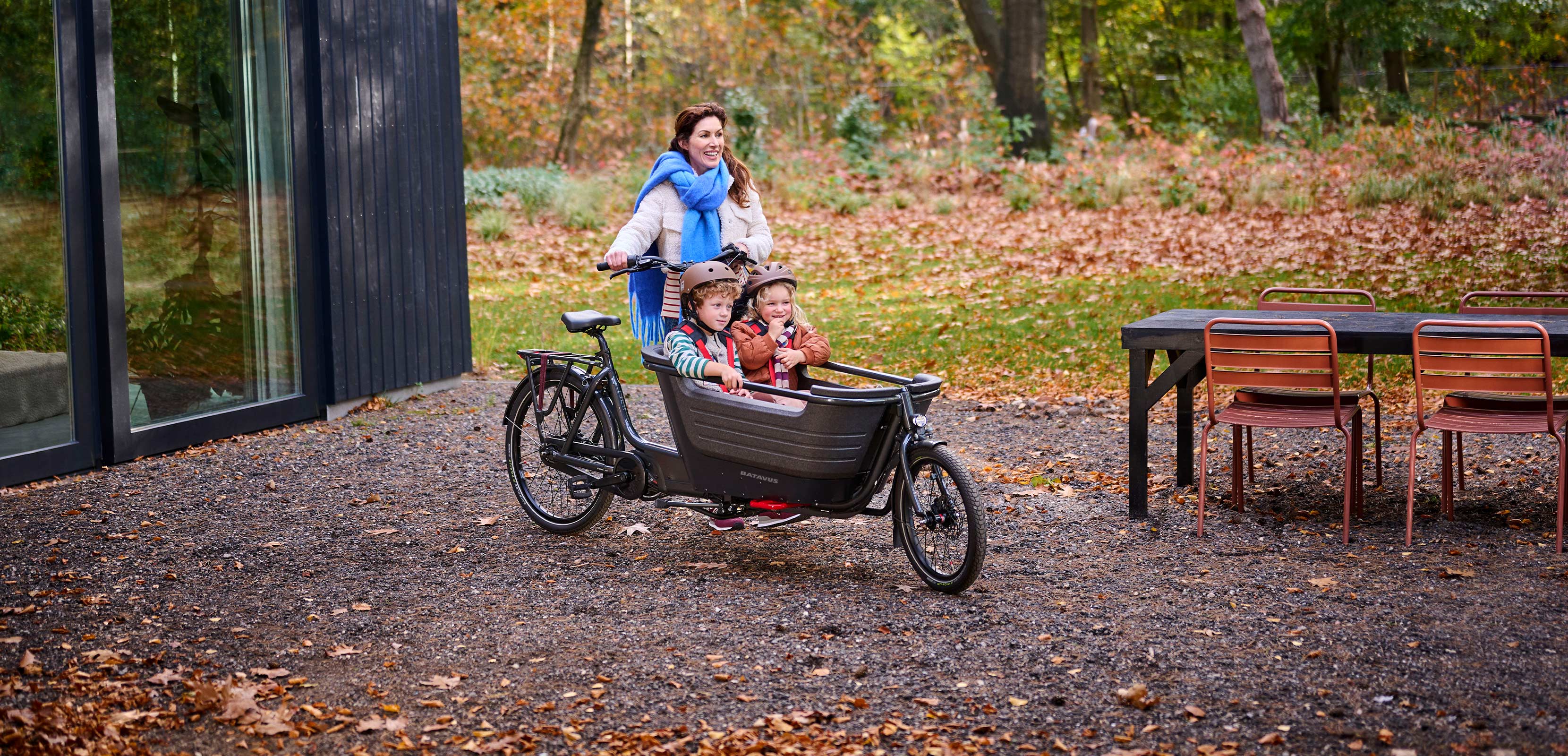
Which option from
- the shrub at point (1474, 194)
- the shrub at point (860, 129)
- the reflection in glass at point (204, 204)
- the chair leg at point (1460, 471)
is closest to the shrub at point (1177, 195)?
the shrub at point (1474, 194)

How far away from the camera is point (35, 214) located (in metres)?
6.91

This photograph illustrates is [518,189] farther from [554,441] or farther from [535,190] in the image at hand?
[554,441]

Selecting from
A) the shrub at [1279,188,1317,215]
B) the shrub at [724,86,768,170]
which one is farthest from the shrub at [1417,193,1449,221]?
the shrub at [724,86,768,170]

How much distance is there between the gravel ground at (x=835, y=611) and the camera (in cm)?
384

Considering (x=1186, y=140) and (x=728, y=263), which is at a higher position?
(x=1186, y=140)

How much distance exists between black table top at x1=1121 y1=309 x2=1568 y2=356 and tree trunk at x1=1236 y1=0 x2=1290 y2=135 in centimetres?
1669

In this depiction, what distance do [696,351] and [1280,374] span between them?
7.94ft

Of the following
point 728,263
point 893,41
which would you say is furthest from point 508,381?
point 893,41

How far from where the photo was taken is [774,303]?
5461 mm

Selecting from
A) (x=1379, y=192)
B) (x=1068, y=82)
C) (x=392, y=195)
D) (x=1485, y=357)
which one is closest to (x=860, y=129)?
(x=1379, y=192)

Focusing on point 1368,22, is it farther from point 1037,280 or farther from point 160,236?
point 160,236

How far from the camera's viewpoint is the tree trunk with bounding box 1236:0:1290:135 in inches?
862

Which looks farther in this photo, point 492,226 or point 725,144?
point 492,226

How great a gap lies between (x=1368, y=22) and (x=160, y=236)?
26.0 meters
